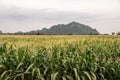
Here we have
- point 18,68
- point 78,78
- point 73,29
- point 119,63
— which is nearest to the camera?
point 78,78

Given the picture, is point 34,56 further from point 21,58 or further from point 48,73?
point 48,73

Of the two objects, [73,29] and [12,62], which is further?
[73,29]

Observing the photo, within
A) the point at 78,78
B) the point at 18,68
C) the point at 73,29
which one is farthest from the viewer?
the point at 73,29

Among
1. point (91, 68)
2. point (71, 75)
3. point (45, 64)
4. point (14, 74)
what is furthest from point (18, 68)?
point (91, 68)

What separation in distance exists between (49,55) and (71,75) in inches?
34.5

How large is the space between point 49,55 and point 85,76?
111 cm

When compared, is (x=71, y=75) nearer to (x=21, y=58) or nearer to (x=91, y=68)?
(x=91, y=68)

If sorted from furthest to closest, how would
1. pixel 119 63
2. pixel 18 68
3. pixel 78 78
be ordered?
pixel 119 63 → pixel 18 68 → pixel 78 78

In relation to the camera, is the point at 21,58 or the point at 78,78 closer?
the point at 78,78

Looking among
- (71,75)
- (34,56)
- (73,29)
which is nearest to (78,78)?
(71,75)

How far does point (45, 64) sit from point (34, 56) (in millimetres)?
493

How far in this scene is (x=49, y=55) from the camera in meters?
7.62

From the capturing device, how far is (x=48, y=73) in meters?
7.04

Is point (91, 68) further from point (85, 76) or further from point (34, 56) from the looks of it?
point (34, 56)
